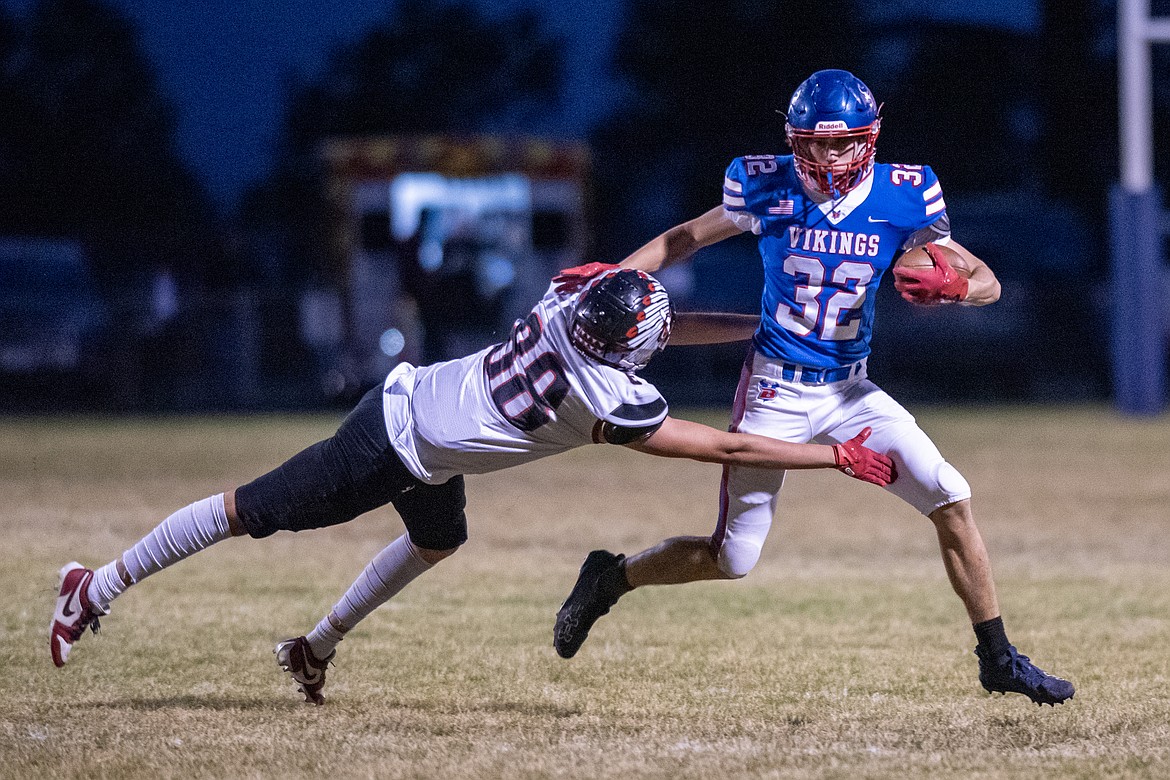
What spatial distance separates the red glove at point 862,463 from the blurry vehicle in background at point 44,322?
15961 millimetres

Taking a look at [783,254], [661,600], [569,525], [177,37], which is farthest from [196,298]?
[177,37]

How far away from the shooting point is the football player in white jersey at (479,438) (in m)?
4.60

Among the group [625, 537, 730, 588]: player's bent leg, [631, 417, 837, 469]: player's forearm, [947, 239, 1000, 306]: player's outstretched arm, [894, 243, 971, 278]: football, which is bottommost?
[625, 537, 730, 588]: player's bent leg

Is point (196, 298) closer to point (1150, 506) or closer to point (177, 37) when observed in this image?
point (1150, 506)

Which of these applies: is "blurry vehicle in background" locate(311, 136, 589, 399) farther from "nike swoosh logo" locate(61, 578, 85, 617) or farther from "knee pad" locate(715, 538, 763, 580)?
"nike swoosh logo" locate(61, 578, 85, 617)

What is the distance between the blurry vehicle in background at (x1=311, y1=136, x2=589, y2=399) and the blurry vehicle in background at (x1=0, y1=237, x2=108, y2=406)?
9.84 feet

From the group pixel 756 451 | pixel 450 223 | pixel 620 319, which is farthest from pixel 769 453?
pixel 450 223

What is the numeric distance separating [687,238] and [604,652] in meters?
1.63

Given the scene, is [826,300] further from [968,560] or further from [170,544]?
[170,544]

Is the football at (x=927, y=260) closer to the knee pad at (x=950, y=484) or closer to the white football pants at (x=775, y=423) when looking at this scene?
the white football pants at (x=775, y=423)

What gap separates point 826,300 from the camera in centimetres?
539

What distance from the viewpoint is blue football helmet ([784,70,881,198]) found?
526 centimetres

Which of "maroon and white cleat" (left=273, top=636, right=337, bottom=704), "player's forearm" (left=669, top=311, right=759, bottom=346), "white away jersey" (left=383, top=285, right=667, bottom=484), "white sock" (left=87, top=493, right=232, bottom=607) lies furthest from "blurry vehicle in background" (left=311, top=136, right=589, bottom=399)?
"white away jersey" (left=383, top=285, right=667, bottom=484)

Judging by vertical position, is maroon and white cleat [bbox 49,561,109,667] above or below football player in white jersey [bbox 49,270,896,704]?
below
